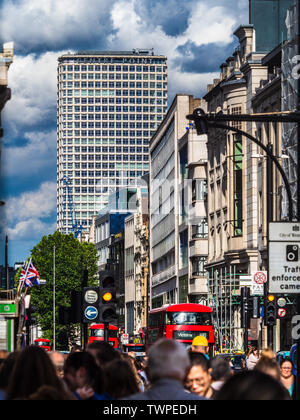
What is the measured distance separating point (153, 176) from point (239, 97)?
53563mm

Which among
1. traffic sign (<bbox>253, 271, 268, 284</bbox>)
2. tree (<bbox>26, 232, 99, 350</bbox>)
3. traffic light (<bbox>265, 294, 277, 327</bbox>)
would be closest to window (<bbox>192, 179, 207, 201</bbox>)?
tree (<bbox>26, 232, 99, 350</bbox>)

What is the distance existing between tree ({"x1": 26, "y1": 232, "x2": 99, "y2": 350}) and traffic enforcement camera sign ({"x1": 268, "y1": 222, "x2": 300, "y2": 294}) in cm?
8807

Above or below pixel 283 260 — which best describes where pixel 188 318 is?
above

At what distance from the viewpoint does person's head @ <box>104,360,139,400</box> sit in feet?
28.2

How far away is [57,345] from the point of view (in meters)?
107

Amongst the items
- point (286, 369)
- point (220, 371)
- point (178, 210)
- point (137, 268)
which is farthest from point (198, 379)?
point (137, 268)

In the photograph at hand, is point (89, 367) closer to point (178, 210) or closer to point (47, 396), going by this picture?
point (47, 396)

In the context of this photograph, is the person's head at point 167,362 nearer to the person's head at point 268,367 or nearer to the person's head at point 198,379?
the person's head at point 198,379

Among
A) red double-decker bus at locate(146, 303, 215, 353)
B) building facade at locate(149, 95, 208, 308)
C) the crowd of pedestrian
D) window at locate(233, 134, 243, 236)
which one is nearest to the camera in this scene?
the crowd of pedestrian

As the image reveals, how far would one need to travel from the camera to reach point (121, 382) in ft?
28.2

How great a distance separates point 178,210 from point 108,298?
8166cm

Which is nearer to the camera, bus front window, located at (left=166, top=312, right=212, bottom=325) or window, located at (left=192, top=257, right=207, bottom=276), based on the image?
bus front window, located at (left=166, top=312, right=212, bottom=325)

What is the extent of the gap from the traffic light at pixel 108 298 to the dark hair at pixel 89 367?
44.4 feet

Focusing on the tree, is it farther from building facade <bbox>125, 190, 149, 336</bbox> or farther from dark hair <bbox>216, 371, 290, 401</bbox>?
dark hair <bbox>216, 371, 290, 401</bbox>
